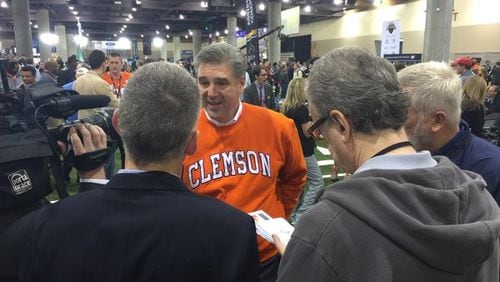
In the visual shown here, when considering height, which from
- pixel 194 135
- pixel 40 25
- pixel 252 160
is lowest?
pixel 252 160

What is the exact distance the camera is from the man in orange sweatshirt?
208cm

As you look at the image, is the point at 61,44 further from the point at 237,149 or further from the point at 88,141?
the point at 88,141

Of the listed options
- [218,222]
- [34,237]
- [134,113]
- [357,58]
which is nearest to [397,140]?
[357,58]

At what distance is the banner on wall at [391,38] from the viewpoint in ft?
31.5

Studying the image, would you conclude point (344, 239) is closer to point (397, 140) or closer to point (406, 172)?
point (406, 172)

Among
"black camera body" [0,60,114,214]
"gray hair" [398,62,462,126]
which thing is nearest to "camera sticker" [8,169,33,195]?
"black camera body" [0,60,114,214]

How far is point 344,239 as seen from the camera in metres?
0.93

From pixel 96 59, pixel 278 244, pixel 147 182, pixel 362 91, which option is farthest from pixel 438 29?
pixel 147 182

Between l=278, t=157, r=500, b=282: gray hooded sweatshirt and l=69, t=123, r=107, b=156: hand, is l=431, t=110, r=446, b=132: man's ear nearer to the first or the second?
l=278, t=157, r=500, b=282: gray hooded sweatshirt

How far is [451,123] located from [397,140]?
2.68ft

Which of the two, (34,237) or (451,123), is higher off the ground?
(451,123)

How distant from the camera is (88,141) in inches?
54.8

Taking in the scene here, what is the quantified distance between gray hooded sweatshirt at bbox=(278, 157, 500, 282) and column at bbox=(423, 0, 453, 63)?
11810mm

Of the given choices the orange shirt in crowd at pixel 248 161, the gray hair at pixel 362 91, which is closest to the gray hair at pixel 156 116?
the gray hair at pixel 362 91
